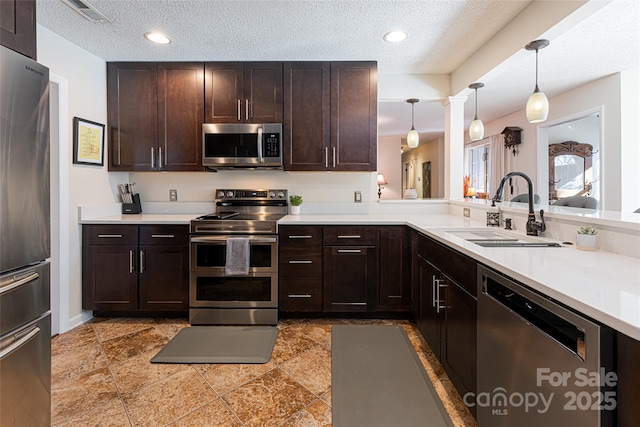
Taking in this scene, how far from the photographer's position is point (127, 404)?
1776 mm

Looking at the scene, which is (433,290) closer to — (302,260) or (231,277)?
(302,260)

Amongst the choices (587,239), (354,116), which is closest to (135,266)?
(354,116)

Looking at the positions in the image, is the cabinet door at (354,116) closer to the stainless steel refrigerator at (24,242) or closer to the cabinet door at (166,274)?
the cabinet door at (166,274)

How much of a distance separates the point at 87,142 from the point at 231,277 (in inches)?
70.3

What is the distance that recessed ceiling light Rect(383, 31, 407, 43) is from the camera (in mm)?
2564

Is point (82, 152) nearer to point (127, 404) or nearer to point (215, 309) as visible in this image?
point (215, 309)

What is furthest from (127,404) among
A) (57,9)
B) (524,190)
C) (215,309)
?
(524,190)

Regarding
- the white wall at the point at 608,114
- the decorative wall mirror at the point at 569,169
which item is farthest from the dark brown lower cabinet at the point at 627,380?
the decorative wall mirror at the point at 569,169

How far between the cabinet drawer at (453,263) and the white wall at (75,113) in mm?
2901

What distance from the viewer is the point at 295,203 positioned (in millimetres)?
3293

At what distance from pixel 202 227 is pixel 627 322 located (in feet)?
8.76

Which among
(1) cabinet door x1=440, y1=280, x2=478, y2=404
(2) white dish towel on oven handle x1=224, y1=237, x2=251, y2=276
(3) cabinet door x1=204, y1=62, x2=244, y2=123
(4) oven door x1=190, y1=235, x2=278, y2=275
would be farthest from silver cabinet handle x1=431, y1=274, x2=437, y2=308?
(3) cabinet door x1=204, y1=62, x2=244, y2=123

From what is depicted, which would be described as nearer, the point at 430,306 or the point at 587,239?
the point at 587,239

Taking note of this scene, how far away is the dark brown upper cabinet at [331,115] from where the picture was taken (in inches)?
122
